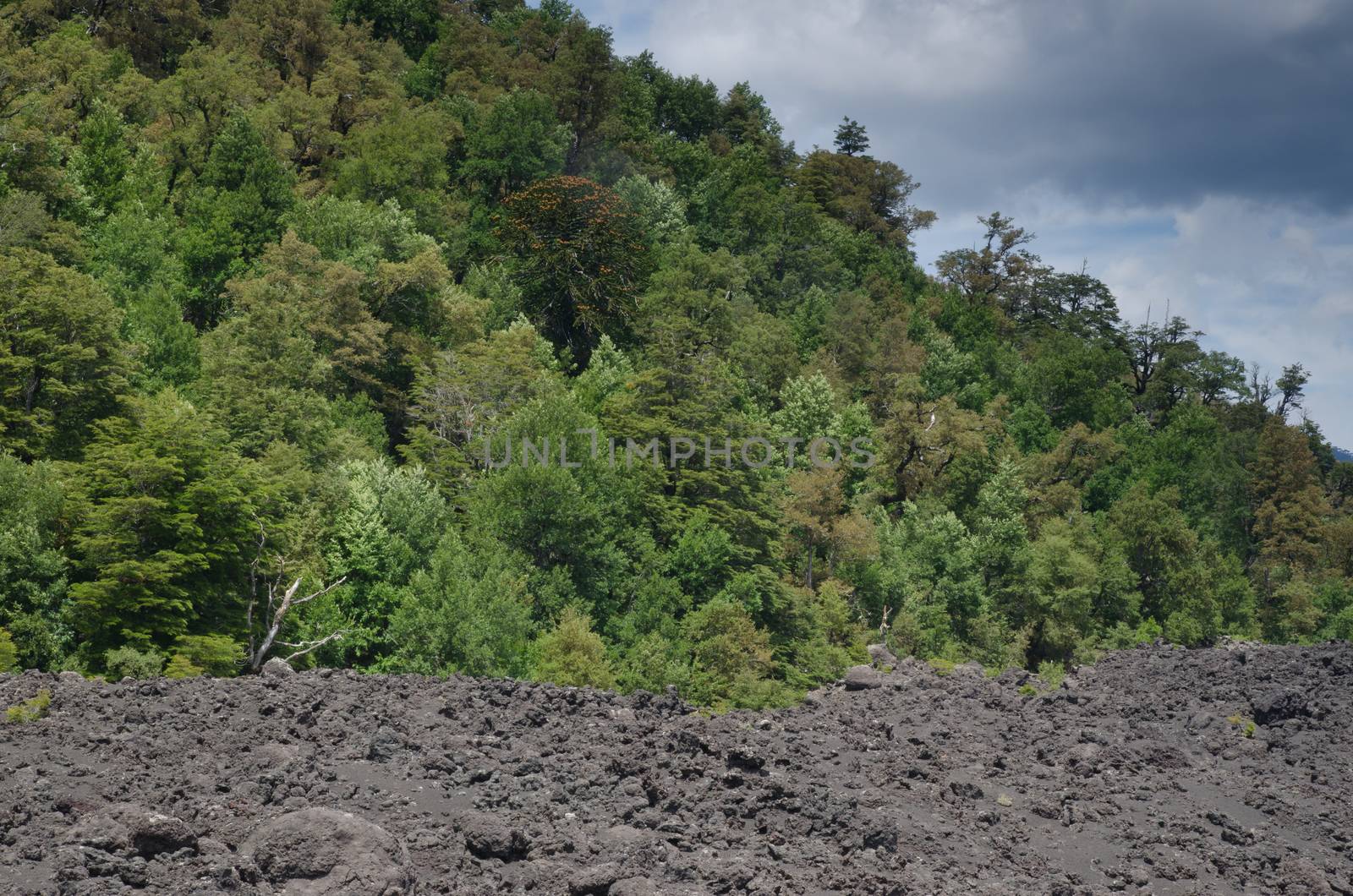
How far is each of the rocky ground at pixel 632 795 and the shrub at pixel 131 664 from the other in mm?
10950

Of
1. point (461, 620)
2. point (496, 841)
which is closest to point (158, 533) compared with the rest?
point (461, 620)

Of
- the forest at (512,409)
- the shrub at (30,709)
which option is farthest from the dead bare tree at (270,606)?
the shrub at (30,709)

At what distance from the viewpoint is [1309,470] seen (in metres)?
87.6

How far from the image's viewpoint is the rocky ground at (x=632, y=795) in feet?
41.1

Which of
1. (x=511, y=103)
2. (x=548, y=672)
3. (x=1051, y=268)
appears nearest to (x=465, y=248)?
(x=511, y=103)

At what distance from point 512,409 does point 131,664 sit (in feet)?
86.5

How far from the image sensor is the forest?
3809cm

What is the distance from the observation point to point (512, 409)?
180 ft

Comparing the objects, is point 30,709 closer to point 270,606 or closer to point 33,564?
point 33,564

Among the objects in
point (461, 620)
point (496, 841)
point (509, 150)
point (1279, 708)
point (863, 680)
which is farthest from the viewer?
point (509, 150)

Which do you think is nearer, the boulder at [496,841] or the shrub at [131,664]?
the boulder at [496,841]

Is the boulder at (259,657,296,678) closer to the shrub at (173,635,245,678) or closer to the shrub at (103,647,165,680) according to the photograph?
the shrub at (103,647,165,680)

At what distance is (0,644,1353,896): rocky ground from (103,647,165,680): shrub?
1095 cm

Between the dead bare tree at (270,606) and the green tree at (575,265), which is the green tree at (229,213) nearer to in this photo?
the green tree at (575,265)
